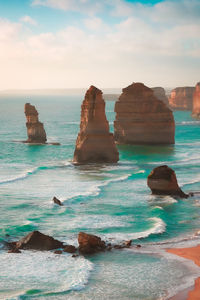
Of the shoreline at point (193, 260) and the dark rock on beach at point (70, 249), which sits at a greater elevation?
the dark rock on beach at point (70, 249)

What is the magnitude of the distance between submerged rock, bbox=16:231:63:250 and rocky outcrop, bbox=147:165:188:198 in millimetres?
14751

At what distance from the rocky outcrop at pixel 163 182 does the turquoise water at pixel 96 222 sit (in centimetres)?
96

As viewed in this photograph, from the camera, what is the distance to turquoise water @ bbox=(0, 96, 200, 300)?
2148cm

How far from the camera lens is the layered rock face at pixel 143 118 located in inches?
3063

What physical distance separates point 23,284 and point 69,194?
67.5 ft

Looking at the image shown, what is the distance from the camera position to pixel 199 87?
545ft

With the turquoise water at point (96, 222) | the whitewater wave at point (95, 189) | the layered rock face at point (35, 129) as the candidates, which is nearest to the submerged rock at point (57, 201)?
the turquoise water at point (96, 222)

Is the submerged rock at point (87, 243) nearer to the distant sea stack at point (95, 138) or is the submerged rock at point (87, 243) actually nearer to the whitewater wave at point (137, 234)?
the whitewater wave at point (137, 234)

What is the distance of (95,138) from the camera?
194 feet

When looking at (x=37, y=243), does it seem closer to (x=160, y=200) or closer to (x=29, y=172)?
(x=160, y=200)

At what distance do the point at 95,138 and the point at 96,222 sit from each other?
90.5 feet

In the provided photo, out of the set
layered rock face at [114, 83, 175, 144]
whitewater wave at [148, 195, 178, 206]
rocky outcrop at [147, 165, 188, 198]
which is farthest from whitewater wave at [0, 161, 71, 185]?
layered rock face at [114, 83, 175, 144]

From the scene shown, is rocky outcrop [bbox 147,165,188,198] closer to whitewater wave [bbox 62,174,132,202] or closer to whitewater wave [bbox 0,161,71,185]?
whitewater wave [bbox 62,174,132,202]

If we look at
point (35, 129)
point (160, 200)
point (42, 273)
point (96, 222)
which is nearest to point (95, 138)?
point (160, 200)
